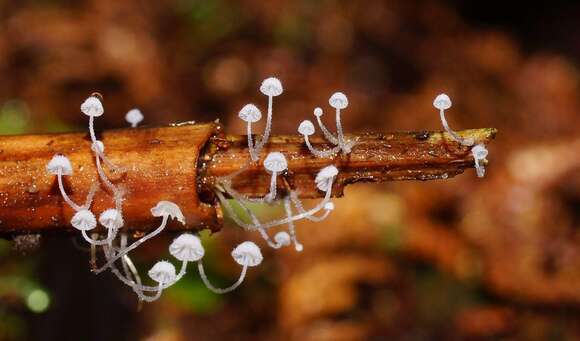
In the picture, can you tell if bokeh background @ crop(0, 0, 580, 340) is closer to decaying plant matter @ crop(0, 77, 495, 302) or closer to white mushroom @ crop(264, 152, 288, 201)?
decaying plant matter @ crop(0, 77, 495, 302)

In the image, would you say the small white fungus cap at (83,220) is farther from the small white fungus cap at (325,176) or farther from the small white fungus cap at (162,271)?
the small white fungus cap at (325,176)

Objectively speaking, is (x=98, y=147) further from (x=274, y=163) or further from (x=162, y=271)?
(x=274, y=163)

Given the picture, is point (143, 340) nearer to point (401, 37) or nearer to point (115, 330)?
point (115, 330)

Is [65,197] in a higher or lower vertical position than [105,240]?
higher

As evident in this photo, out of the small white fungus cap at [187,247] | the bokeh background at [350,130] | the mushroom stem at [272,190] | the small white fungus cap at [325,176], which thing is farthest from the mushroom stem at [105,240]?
the small white fungus cap at [325,176]

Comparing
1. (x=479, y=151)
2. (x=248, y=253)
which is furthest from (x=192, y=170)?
(x=479, y=151)

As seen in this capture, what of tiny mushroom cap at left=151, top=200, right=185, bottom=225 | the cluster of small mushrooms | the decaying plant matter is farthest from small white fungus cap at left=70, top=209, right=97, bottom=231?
tiny mushroom cap at left=151, top=200, right=185, bottom=225

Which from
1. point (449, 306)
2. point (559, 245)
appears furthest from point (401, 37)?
point (449, 306)
